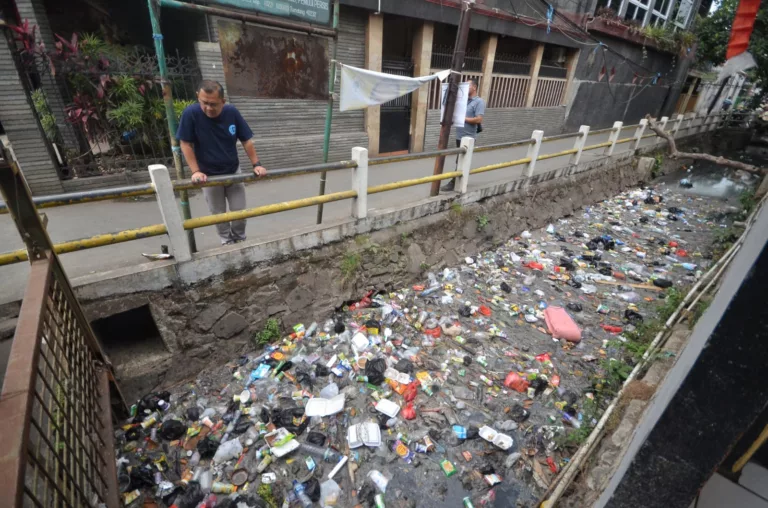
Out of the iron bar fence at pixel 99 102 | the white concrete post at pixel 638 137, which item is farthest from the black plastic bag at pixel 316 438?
the white concrete post at pixel 638 137

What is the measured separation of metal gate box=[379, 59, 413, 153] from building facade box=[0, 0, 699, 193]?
1.0 inches

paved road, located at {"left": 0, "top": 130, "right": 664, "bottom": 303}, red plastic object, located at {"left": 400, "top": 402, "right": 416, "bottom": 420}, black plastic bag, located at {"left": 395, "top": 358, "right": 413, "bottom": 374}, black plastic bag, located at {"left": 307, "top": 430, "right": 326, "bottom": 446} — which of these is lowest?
black plastic bag, located at {"left": 307, "top": 430, "right": 326, "bottom": 446}

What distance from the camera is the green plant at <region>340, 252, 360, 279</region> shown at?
425cm

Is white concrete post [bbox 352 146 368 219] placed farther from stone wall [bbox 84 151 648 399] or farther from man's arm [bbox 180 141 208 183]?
man's arm [bbox 180 141 208 183]

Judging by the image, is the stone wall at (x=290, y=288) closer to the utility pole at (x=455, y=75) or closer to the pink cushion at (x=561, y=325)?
the utility pole at (x=455, y=75)

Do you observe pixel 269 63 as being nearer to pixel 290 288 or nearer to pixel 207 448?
pixel 290 288

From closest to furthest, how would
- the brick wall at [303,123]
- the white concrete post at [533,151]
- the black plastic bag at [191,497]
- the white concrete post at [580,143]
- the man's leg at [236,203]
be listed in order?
the black plastic bag at [191,497]
the man's leg at [236,203]
the white concrete post at [533,151]
the brick wall at [303,123]
the white concrete post at [580,143]

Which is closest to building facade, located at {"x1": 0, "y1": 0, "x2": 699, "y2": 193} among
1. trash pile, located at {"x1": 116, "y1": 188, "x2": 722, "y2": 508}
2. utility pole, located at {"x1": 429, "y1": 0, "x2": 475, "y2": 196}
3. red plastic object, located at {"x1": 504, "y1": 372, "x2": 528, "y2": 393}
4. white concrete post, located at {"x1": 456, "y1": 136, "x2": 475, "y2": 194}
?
utility pole, located at {"x1": 429, "y1": 0, "x2": 475, "y2": 196}

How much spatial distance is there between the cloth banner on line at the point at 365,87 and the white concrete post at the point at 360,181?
2.34 ft

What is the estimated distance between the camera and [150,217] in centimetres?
470

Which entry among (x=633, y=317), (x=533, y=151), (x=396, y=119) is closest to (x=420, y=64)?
(x=396, y=119)

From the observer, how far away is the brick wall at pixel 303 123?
21.2ft

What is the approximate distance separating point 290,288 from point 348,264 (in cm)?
75

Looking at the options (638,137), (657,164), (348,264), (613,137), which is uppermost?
(613,137)
